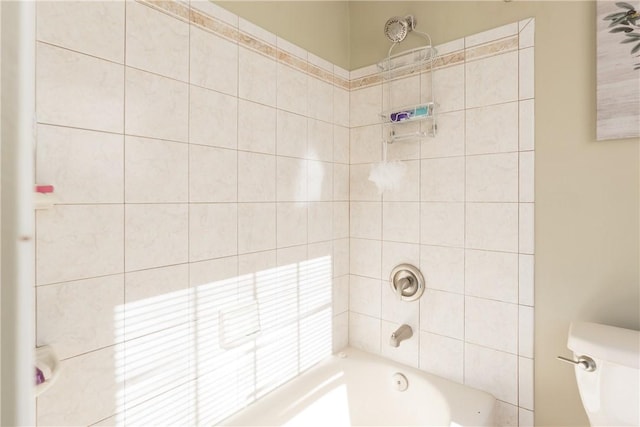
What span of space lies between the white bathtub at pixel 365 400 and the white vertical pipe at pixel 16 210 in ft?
4.37

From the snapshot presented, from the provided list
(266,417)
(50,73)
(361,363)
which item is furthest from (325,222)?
(50,73)

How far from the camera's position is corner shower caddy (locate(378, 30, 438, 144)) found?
1558 mm

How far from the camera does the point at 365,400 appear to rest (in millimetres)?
1688

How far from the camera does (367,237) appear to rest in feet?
6.10

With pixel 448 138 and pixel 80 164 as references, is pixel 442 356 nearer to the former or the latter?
pixel 448 138

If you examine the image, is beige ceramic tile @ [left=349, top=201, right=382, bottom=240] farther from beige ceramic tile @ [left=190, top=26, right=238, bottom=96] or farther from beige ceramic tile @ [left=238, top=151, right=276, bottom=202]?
beige ceramic tile @ [left=190, top=26, right=238, bottom=96]

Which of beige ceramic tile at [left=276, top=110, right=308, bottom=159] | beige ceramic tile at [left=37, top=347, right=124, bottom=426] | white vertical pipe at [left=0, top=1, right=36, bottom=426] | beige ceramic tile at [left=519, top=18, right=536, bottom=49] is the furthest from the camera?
beige ceramic tile at [left=276, top=110, right=308, bottom=159]

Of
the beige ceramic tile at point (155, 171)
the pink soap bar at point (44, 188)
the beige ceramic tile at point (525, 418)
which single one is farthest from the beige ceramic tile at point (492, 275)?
the pink soap bar at point (44, 188)

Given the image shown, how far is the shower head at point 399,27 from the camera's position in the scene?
61.7 inches

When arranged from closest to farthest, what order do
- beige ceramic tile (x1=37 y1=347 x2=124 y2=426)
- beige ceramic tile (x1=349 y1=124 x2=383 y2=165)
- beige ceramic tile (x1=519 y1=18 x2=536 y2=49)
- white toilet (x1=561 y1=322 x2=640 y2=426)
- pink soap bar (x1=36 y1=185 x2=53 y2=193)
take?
pink soap bar (x1=36 y1=185 x2=53 y2=193) < beige ceramic tile (x1=37 y1=347 x2=124 y2=426) < white toilet (x1=561 y1=322 x2=640 y2=426) < beige ceramic tile (x1=519 y1=18 x2=536 y2=49) < beige ceramic tile (x1=349 y1=124 x2=383 y2=165)

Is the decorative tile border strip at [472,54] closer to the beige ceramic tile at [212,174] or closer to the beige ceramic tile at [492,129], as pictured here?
the beige ceramic tile at [492,129]

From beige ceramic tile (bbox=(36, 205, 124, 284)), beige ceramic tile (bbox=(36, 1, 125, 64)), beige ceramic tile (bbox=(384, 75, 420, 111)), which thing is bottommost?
beige ceramic tile (bbox=(36, 205, 124, 284))

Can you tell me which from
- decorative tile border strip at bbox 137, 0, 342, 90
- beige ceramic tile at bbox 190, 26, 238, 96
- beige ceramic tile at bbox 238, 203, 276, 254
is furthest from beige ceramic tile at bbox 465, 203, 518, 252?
beige ceramic tile at bbox 190, 26, 238, 96

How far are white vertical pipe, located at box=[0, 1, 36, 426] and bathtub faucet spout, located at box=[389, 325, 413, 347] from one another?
156 centimetres
